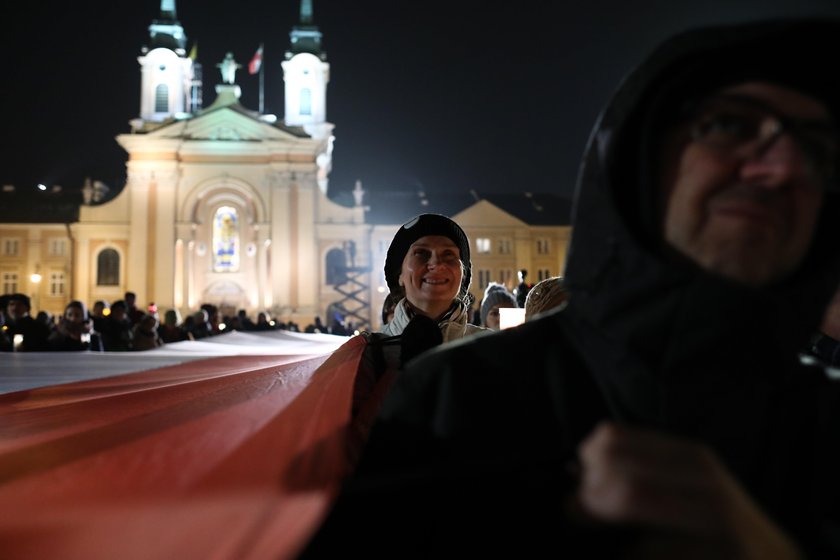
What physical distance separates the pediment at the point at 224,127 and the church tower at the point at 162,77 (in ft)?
15.9

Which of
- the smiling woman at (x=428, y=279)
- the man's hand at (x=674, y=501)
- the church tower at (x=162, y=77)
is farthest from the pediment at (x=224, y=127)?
the man's hand at (x=674, y=501)

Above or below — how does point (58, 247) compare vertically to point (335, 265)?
above

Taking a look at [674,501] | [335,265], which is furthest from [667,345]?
[335,265]

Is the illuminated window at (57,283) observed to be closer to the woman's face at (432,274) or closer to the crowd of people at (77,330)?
the crowd of people at (77,330)

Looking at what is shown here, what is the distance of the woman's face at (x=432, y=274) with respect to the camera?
392 centimetres

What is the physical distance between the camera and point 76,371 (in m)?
4.08

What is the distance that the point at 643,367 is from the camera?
4.14ft

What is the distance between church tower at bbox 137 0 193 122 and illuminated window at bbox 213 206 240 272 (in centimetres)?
876

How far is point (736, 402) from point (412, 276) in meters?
2.86

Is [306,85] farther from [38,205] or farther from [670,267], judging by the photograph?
[670,267]

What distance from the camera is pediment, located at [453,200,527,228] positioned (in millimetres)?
51412

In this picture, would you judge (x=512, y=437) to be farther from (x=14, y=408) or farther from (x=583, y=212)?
(x=14, y=408)

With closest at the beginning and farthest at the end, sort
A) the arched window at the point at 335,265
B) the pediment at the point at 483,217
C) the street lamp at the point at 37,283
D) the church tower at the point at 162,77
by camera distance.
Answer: the arched window at the point at 335,265
the street lamp at the point at 37,283
the pediment at the point at 483,217
the church tower at the point at 162,77

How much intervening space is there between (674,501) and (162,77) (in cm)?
5690
